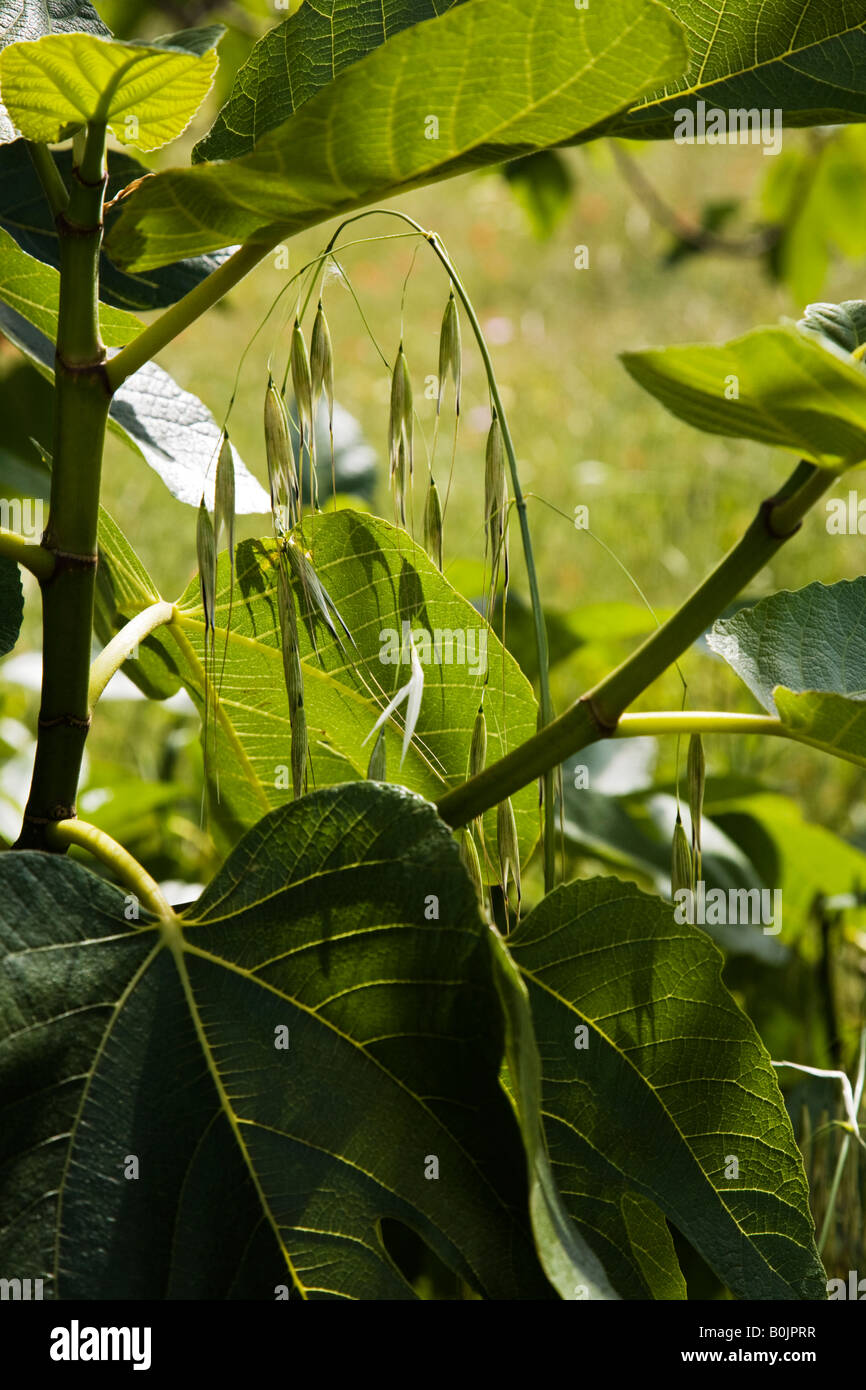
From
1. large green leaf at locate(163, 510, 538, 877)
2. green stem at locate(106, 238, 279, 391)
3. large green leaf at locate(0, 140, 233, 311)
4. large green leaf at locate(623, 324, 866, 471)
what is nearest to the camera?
large green leaf at locate(623, 324, 866, 471)

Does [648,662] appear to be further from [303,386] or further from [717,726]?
[303,386]

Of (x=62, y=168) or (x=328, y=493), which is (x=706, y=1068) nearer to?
(x=62, y=168)

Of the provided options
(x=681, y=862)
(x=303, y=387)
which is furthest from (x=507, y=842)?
(x=303, y=387)

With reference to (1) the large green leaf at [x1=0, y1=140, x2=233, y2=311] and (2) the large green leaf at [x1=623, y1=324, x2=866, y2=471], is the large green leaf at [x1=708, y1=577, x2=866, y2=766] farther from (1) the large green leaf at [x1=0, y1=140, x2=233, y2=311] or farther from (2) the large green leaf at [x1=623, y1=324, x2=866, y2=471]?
(1) the large green leaf at [x1=0, y1=140, x2=233, y2=311]

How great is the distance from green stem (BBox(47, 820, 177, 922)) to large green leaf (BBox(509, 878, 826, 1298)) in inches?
4.8

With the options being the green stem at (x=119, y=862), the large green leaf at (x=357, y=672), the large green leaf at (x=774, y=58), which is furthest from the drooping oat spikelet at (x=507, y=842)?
the large green leaf at (x=774, y=58)

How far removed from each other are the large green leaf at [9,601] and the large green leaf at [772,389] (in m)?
0.29

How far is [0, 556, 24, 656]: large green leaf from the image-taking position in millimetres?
500

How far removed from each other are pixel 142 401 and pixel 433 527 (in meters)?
0.22

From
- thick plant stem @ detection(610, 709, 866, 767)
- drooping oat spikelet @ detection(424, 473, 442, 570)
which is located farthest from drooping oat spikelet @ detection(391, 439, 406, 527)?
thick plant stem @ detection(610, 709, 866, 767)

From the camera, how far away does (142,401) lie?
2.06 feet

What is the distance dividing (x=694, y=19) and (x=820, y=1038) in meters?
0.85

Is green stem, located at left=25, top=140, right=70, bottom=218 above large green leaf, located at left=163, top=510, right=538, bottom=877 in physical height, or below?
above

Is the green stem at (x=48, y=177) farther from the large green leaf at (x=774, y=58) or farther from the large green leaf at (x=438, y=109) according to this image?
the large green leaf at (x=774, y=58)
